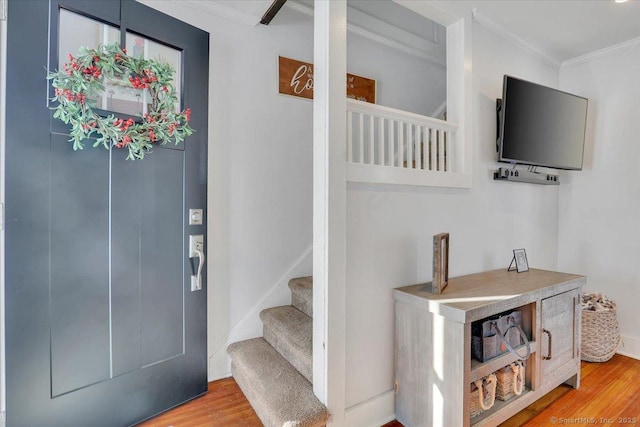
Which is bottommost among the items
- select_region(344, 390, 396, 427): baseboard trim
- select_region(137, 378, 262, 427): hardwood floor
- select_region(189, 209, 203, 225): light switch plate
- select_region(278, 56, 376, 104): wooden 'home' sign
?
select_region(137, 378, 262, 427): hardwood floor

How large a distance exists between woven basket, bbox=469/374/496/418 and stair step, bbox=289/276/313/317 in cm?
101

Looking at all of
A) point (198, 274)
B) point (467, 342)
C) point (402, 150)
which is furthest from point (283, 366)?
point (402, 150)

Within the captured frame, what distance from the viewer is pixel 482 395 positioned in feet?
5.22

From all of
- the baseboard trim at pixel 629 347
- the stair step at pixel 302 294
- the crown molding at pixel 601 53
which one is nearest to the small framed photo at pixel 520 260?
the baseboard trim at pixel 629 347

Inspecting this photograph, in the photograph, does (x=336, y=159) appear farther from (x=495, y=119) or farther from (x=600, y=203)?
(x=600, y=203)

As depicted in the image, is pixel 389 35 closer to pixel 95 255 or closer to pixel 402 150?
pixel 402 150

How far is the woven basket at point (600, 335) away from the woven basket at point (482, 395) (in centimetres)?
136

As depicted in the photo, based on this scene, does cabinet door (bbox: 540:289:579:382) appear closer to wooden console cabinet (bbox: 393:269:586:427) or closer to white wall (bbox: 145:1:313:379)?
wooden console cabinet (bbox: 393:269:586:427)

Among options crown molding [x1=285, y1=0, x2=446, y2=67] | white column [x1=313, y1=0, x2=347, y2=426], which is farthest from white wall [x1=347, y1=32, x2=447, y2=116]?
white column [x1=313, y1=0, x2=347, y2=426]

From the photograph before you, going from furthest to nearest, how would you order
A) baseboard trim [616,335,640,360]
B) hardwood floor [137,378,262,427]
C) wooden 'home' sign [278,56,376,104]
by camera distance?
baseboard trim [616,335,640,360] → wooden 'home' sign [278,56,376,104] → hardwood floor [137,378,262,427]

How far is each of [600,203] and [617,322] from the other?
0.97 metres

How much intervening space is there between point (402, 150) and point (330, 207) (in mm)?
613

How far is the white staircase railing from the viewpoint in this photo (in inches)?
63.8

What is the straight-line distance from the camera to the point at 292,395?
5.21ft
